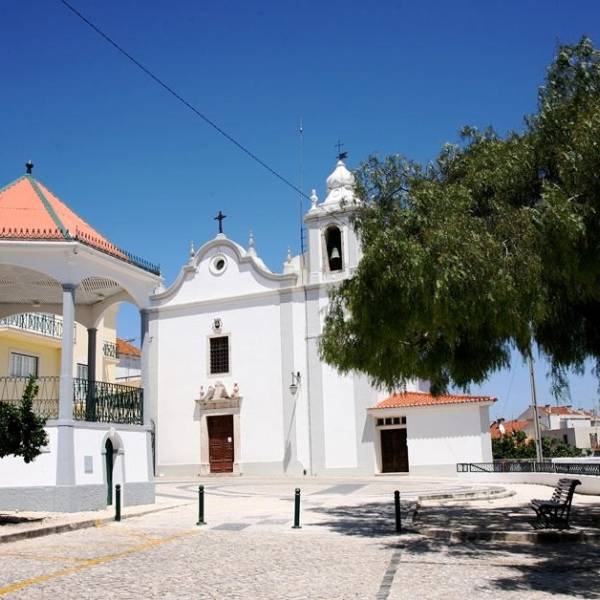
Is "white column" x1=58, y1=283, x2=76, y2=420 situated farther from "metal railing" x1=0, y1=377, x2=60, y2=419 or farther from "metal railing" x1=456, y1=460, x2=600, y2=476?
"metal railing" x1=456, y1=460, x2=600, y2=476

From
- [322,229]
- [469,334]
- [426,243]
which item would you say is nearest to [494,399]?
[322,229]

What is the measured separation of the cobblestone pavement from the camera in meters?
7.60

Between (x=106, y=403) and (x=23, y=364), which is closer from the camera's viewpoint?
(x=106, y=403)

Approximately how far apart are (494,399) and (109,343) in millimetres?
15687

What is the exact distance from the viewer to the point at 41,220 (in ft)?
54.5

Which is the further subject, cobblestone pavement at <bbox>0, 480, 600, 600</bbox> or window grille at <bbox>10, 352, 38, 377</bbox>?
window grille at <bbox>10, 352, 38, 377</bbox>

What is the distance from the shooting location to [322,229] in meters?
32.6

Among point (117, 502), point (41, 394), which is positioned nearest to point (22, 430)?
point (117, 502)

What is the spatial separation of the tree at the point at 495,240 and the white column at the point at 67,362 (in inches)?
250

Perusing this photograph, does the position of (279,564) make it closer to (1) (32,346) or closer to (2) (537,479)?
(2) (537,479)

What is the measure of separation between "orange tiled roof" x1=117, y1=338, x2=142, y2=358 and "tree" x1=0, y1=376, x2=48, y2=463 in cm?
2699

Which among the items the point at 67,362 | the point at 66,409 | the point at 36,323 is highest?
the point at 36,323

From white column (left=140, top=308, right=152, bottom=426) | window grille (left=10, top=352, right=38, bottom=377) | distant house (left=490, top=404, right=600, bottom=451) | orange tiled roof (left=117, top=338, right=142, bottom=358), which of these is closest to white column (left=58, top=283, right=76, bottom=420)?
white column (left=140, top=308, right=152, bottom=426)

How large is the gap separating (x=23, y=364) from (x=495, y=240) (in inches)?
777
